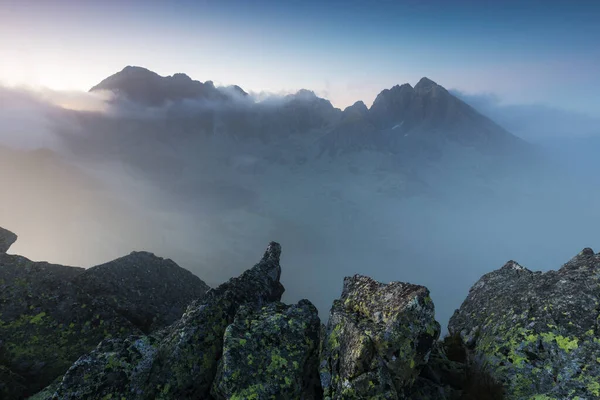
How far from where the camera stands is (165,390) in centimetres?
1483

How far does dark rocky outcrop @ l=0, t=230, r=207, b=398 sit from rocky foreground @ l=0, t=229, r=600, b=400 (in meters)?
0.11

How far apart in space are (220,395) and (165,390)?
2680 millimetres

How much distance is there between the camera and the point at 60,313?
74.3ft

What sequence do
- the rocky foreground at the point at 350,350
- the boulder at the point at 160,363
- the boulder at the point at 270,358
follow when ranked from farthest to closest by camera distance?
the boulder at the point at 160,363 < the boulder at the point at 270,358 < the rocky foreground at the point at 350,350

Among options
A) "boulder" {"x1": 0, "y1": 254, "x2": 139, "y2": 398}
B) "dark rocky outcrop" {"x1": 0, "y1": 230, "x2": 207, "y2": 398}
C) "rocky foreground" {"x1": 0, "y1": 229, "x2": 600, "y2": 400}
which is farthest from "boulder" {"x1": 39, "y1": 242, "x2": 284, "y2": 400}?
"boulder" {"x1": 0, "y1": 254, "x2": 139, "y2": 398}

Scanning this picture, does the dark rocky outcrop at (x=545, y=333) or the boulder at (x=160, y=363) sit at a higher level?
the dark rocky outcrop at (x=545, y=333)

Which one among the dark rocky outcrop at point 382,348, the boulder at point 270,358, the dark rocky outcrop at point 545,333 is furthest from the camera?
the boulder at point 270,358

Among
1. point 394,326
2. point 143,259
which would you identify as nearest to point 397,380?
point 394,326

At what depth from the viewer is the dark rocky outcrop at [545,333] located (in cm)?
1288

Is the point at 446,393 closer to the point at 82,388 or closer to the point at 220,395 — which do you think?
the point at 220,395

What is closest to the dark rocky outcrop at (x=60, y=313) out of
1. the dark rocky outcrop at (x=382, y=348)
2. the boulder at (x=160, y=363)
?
the boulder at (x=160, y=363)

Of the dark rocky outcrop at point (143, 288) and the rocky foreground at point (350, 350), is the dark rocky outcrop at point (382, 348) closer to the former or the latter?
the rocky foreground at point (350, 350)

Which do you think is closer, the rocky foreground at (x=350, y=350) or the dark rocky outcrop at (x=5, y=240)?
the rocky foreground at (x=350, y=350)

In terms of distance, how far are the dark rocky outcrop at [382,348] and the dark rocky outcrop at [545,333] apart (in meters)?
3.87
